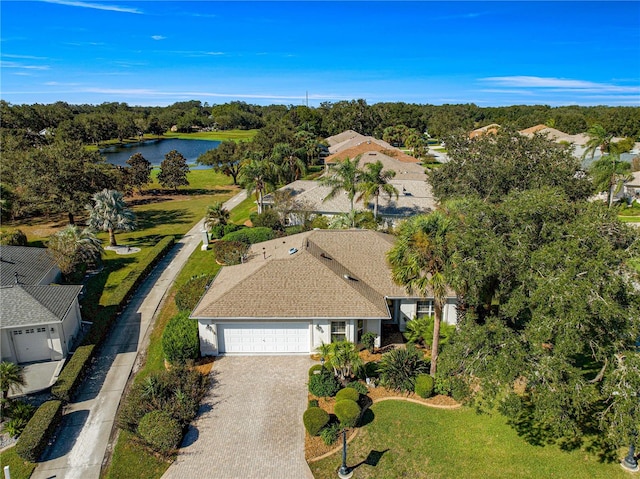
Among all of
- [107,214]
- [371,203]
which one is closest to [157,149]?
[107,214]

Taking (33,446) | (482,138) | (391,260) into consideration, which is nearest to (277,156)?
(482,138)

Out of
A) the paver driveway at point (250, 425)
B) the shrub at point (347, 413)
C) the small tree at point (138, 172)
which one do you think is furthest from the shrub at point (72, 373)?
the small tree at point (138, 172)

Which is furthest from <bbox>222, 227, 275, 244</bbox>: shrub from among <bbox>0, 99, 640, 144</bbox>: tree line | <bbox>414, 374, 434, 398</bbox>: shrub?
<bbox>0, 99, 640, 144</bbox>: tree line

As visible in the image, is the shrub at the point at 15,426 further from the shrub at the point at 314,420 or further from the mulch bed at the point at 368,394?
the mulch bed at the point at 368,394

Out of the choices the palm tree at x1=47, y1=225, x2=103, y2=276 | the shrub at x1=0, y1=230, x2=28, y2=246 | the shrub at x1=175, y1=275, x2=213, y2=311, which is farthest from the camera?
the shrub at x1=0, y1=230, x2=28, y2=246

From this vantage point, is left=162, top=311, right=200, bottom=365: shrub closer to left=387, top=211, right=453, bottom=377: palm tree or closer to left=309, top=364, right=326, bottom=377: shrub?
left=309, top=364, right=326, bottom=377: shrub

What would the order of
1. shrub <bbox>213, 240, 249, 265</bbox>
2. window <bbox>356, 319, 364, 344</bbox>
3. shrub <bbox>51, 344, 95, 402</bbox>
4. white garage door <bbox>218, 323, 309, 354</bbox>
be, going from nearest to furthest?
shrub <bbox>51, 344, 95, 402</bbox>, white garage door <bbox>218, 323, 309, 354</bbox>, window <bbox>356, 319, 364, 344</bbox>, shrub <bbox>213, 240, 249, 265</bbox>

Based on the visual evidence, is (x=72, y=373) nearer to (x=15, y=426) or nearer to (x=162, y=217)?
(x=15, y=426)
